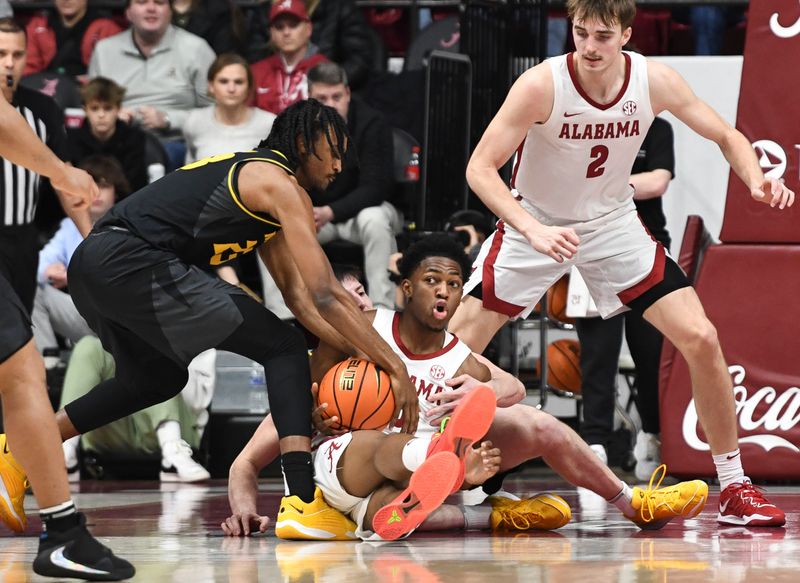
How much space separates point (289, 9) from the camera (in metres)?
9.32

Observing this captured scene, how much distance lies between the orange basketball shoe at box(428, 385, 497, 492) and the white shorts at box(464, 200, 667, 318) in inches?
51.3

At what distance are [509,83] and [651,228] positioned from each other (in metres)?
1.26

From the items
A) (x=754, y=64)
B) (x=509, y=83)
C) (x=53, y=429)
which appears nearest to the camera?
(x=53, y=429)

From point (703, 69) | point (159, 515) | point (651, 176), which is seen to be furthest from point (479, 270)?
point (703, 69)

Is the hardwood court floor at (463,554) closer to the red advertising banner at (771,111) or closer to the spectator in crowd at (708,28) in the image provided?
the red advertising banner at (771,111)

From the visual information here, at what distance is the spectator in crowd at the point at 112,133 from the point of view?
28.9 feet

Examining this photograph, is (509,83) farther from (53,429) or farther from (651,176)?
(53,429)

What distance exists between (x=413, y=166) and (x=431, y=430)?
4187 millimetres

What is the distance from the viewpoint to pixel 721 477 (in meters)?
5.28

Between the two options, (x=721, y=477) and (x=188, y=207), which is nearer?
(x=188, y=207)

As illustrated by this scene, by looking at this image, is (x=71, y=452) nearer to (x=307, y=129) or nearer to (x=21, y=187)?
(x=21, y=187)

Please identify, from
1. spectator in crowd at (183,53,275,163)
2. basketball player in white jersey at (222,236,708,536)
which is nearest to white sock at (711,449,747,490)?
basketball player in white jersey at (222,236,708,536)

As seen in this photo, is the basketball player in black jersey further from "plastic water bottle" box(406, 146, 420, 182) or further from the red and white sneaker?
"plastic water bottle" box(406, 146, 420, 182)

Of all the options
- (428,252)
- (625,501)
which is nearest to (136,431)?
(428,252)
